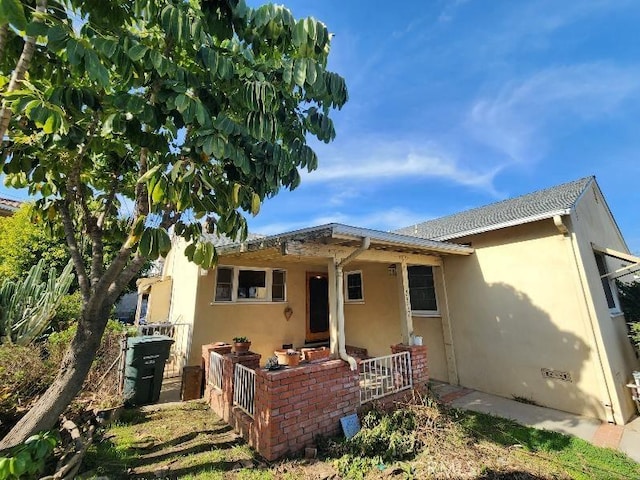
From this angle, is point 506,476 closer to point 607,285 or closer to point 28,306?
point 607,285

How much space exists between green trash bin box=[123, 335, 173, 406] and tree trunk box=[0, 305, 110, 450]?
312 cm

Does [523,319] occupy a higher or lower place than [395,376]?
higher

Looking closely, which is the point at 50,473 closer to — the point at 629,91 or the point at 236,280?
the point at 236,280

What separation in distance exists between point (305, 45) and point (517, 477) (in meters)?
5.63

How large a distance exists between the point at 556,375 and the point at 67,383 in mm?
8398

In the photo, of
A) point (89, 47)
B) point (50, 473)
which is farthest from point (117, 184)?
point (50, 473)

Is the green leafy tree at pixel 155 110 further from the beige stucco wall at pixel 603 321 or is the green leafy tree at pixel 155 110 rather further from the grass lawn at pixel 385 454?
the beige stucco wall at pixel 603 321

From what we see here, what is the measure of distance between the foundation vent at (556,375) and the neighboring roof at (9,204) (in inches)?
667

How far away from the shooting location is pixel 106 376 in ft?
20.1

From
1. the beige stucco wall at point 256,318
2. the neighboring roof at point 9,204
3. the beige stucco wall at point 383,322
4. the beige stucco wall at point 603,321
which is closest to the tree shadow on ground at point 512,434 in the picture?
the beige stucco wall at point 603,321

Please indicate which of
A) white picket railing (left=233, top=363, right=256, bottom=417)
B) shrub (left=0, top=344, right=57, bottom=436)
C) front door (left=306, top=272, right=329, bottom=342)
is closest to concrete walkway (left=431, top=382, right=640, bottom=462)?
front door (left=306, top=272, right=329, bottom=342)

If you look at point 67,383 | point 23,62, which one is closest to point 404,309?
point 67,383

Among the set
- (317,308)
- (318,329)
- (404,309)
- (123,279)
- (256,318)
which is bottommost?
(318,329)

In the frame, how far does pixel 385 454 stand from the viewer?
13.9ft
